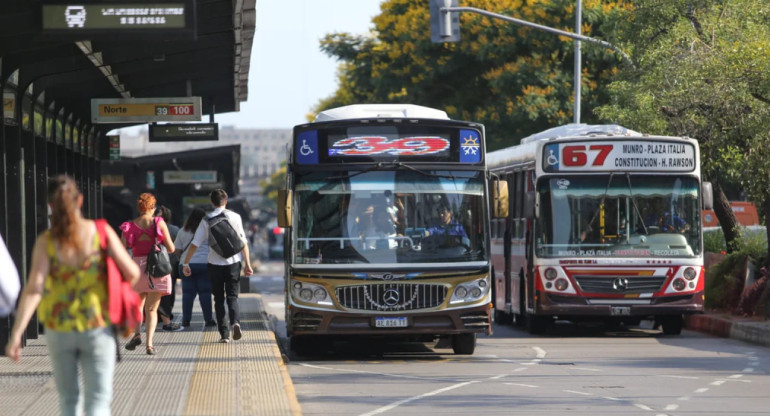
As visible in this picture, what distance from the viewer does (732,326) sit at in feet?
68.1

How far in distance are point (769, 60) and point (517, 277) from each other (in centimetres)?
508

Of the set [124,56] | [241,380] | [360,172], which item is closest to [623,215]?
[360,172]

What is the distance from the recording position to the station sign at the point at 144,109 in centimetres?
2023

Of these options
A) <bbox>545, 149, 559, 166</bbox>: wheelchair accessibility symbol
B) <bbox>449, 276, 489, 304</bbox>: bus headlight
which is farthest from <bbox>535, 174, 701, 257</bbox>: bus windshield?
<bbox>449, 276, 489, 304</bbox>: bus headlight

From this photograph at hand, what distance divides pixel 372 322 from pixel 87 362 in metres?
8.83

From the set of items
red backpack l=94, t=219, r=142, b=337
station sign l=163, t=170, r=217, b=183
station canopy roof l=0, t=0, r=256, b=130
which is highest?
station canopy roof l=0, t=0, r=256, b=130

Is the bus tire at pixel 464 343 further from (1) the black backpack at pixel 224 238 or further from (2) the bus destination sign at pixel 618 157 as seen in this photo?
(2) the bus destination sign at pixel 618 157

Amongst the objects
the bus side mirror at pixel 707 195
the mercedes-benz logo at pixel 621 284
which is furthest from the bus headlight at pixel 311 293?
the bus side mirror at pixel 707 195

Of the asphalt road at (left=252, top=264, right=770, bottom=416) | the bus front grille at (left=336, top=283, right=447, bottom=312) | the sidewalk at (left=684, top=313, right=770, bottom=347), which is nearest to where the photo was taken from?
the asphalt road at (left=252, top=264, right=770, bottom=416)

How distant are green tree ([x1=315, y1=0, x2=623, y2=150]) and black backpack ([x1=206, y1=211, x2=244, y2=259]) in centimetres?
2167

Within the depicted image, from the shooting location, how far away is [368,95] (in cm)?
4434

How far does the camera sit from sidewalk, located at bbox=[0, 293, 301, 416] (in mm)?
10836

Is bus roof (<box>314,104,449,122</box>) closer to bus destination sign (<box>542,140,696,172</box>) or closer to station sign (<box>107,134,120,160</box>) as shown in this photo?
bus destination sign (<box>542,140,696,172</box>)

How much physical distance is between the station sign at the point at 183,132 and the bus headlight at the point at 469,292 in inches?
392
